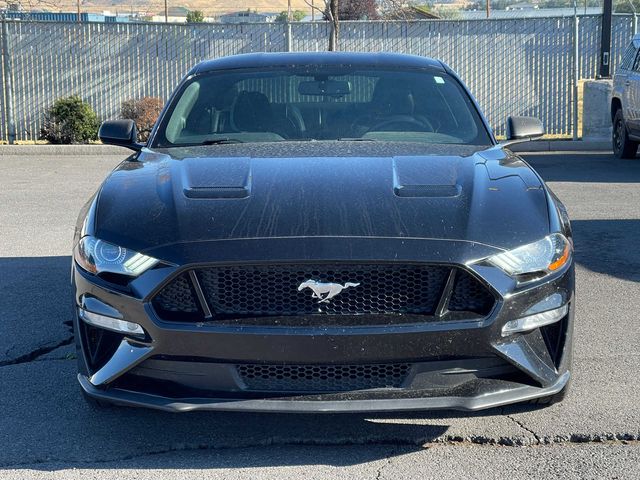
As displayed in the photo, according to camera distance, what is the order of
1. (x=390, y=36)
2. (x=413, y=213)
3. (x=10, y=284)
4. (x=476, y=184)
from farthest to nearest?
(x=390, y=36)
(x=10, y=284)
(x=476, y=184)
(x=413, y=213)

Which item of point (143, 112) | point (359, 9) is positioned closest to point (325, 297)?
point (143, 112)

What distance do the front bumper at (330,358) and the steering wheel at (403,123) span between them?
1965mm

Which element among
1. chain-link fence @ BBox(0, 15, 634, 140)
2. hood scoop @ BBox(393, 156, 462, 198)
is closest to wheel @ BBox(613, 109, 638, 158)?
chain-link fence @ BBox(0, 15, 634, 140)

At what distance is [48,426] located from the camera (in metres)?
4.36

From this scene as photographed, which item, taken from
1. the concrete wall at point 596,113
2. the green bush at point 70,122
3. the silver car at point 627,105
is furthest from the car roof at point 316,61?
the green bush at point 70,122

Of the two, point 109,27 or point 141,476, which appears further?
point 109,27

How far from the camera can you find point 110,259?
3.91 metres

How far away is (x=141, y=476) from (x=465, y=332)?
135 centimetres

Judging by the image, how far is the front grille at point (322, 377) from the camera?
148 inches

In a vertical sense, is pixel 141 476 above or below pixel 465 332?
below

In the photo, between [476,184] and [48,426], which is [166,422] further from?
[476,184]

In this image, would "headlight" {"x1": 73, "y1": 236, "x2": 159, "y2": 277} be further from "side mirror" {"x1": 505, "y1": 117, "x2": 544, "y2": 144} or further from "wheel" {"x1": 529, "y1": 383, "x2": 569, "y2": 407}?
"side mirror" {"x1": 505, "y1": 117, "x2": 544, "y2": 144}

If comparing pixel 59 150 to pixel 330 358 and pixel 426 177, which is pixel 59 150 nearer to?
pixel 426 177

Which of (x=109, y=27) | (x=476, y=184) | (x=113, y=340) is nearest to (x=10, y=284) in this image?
(x=113, y=340)
